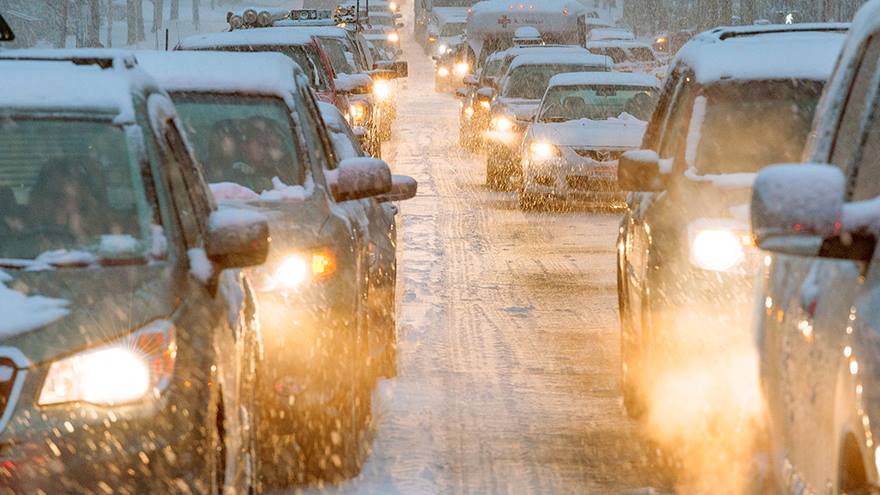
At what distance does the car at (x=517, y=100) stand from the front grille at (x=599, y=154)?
2.33 meters

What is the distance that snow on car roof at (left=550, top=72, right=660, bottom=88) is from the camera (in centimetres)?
2034

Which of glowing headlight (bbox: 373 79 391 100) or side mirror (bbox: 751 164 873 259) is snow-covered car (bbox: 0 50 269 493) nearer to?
side mirror (bbox: 751 164 873 259)

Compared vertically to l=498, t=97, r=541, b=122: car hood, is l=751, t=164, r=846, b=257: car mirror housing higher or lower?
higher

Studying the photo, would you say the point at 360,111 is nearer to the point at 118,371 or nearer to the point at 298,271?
the point at 298,271

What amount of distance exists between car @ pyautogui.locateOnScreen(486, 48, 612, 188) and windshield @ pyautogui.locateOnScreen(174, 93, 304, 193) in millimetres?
13660

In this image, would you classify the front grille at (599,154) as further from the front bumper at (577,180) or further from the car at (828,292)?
the car at (828,292)

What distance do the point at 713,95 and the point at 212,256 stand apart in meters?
3.66

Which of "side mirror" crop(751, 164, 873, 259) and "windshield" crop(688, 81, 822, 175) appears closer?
"side mirror" crop(751, 164, 873, 259)

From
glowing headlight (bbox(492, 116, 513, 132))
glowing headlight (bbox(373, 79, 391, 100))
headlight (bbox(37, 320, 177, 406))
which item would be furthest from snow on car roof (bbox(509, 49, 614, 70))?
headlight (bbox(37, 320, 177, 406))

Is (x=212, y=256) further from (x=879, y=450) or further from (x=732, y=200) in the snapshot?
(x=732, y=200)

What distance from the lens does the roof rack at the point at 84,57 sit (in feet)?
18.1

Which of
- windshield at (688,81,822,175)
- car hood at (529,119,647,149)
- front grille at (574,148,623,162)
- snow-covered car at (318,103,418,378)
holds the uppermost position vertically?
windshield at (688,81,822,175)

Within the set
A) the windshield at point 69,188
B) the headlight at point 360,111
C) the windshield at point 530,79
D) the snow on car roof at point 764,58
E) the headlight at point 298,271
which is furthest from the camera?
the windshield at point 530,79

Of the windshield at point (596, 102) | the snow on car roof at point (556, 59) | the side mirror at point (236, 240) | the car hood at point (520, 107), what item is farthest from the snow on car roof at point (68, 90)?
the snow on car roof at point (556, 59)
